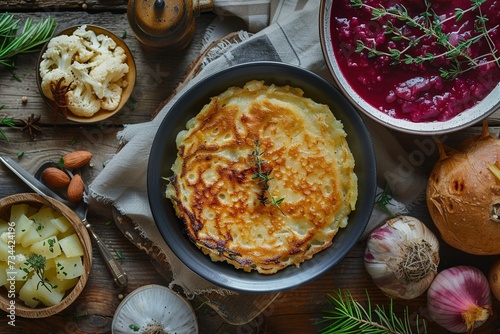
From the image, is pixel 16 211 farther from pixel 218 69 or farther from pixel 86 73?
pixel 218 69

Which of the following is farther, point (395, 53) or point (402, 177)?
point (402, 177)

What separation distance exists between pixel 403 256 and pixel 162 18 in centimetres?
202

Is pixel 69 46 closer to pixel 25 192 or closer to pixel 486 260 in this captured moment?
pixel 25 192

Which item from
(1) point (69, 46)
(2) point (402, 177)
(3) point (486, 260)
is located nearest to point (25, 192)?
(1) point (69, 46)

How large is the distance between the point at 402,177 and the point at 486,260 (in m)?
0.80

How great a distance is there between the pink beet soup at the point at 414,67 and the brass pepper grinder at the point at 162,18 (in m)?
0.85

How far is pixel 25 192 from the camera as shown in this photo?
4.03 metres

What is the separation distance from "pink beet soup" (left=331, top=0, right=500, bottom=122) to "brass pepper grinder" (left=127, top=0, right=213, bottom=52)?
85 cm

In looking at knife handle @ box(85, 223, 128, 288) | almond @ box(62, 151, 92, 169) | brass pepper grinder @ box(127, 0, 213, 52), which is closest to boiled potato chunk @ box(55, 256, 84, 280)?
knife handle @ box(85, 223, 128, 288)

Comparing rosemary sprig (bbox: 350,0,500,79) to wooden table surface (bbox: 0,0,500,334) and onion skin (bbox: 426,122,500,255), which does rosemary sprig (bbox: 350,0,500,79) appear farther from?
wooden table surface (bbox: 0,0,500,334)

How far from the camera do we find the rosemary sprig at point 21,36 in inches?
154

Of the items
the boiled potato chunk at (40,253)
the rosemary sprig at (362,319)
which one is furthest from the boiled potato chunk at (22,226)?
the rosemary sprig at (362,319)

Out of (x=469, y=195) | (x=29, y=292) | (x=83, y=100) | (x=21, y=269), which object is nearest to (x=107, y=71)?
(x=83, y=100)

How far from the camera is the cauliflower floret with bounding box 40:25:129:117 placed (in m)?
3.79
